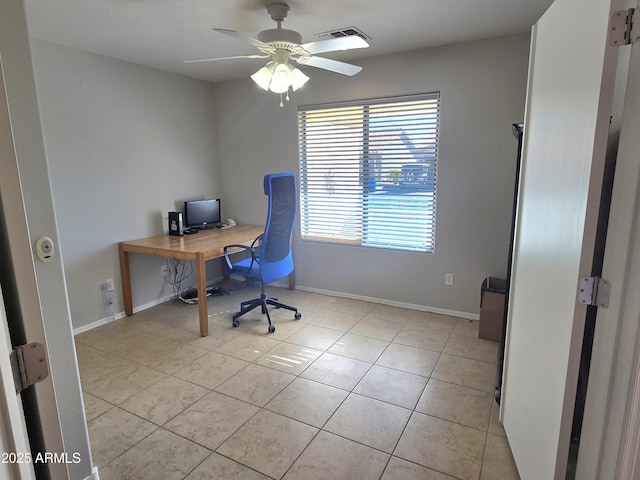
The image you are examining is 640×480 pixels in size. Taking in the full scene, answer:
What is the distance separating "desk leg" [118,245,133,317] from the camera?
3.58 meters

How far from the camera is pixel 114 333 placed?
3.29m

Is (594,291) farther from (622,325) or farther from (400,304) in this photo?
(400,304)

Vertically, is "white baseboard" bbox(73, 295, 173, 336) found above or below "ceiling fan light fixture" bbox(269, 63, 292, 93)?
below

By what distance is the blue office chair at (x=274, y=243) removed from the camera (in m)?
3.08

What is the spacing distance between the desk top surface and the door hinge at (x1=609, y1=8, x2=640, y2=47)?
290cm

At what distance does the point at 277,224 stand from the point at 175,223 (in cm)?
140

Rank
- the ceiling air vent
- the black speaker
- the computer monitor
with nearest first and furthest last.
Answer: the ceiling air vent, the black speaker, the computer monitor

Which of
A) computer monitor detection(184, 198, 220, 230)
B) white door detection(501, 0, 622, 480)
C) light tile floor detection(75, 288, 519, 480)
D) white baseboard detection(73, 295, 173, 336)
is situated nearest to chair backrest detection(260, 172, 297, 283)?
light tile floor detection(75, 288, 519, 480)

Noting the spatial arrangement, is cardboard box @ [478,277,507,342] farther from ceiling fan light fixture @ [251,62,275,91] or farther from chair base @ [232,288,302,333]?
ceiling fan light fixture @ [251,62,275,91]

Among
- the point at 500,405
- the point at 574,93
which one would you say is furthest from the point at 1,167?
the point at 500,405

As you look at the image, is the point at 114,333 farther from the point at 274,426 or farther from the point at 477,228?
the point at 477,228

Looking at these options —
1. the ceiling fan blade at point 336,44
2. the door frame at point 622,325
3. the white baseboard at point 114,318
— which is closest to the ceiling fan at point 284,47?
the ceiling fan blade at point 336,44

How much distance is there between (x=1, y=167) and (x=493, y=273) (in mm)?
3475

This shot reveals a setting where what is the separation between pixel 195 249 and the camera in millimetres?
3256
